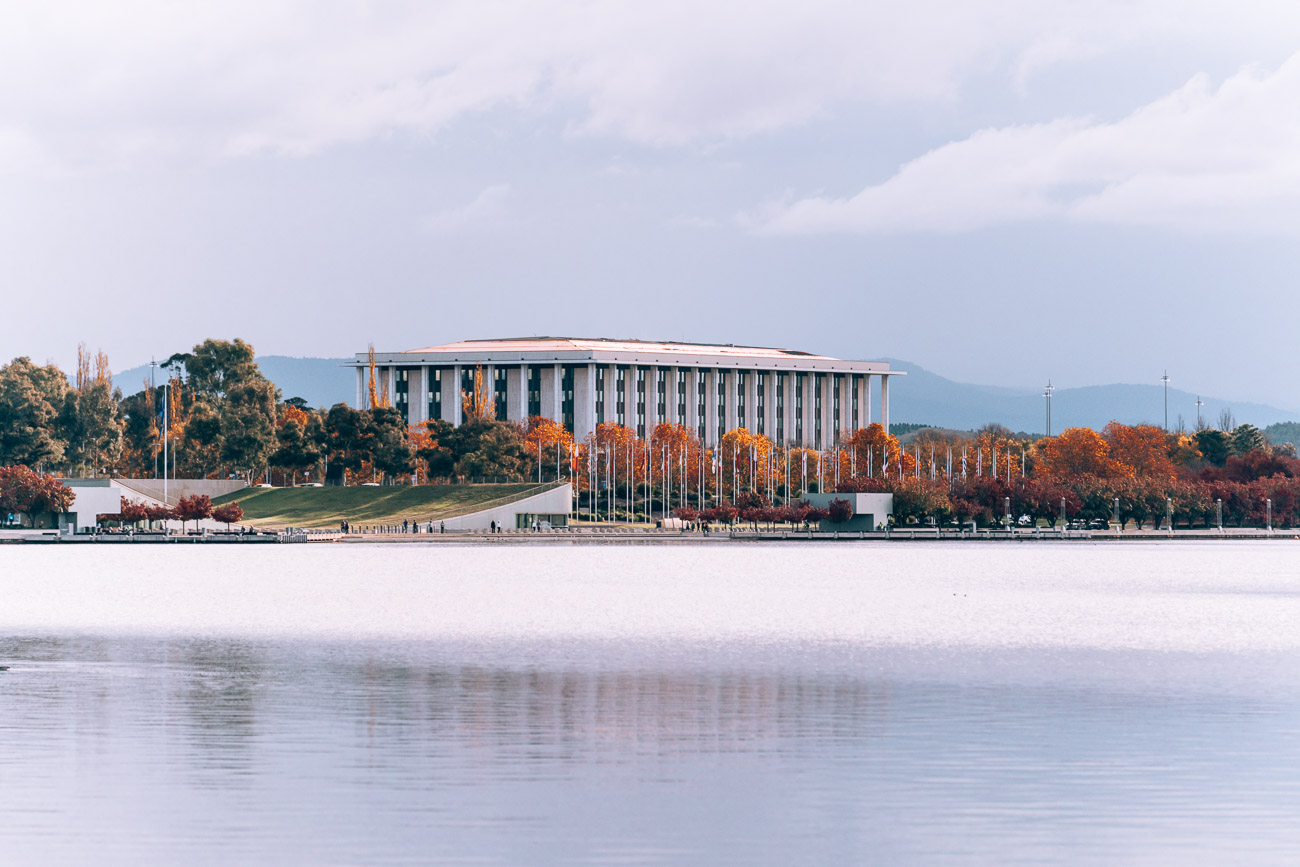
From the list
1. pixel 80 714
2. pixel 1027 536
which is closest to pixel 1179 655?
pixel 80 714

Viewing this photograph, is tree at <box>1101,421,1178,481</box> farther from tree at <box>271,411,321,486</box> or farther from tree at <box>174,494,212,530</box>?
tree at <box>174,494,212,530</box>

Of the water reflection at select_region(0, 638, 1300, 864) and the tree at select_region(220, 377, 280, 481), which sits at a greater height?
the tree at select_region(220, 377, 280, 481)

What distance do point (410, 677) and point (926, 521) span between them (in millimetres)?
126657

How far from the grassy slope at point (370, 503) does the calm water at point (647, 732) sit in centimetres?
9175

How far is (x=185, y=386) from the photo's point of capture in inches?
7234

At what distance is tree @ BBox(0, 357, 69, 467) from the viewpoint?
150750 mm

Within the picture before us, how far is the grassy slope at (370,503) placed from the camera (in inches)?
6063

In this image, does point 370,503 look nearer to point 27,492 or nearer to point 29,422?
point 29,422

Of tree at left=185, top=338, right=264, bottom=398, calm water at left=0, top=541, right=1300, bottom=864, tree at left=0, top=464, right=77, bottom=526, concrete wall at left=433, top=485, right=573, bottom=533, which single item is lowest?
calm water at left=0, top=541, right=1300, bottom=864

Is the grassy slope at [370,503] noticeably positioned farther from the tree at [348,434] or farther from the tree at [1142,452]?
the tree at [1142,452]

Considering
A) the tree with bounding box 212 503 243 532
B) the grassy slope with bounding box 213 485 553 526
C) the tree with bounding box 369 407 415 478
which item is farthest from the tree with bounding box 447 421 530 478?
the tree with bounding box 212 503 243 532

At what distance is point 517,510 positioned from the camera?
504 feet

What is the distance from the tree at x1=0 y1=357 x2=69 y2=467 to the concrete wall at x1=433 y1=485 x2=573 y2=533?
3741cm

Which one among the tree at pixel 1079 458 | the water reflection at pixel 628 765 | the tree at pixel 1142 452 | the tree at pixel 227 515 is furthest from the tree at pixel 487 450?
the water reflection at pixel 628 765
